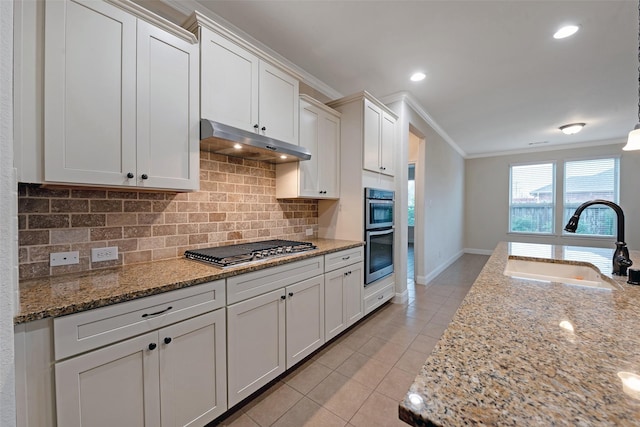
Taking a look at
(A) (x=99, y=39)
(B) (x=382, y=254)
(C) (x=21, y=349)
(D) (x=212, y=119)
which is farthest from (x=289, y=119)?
(C) (x=21, y=349)

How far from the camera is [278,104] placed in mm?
2178

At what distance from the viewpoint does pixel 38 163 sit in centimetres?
115

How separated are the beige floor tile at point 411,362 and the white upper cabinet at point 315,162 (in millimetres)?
1656

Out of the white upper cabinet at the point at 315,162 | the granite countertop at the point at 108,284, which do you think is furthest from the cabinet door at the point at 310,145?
the granite countertop at the point at 108,284

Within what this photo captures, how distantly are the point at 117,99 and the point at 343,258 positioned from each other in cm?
198

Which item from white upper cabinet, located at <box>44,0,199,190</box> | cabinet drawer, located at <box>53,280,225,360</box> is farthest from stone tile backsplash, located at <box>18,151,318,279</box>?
cabinet drawer, located at <box>53,280,225,360</box>

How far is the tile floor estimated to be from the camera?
5.26 ft

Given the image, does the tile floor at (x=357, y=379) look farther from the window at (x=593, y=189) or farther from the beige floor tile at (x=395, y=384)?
the window at (x=593, y=189)

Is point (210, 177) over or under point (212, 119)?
under

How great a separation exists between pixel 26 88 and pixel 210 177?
→ 3.42ft

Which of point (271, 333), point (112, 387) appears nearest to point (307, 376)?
point (271, 333)

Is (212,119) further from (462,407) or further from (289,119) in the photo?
(462,407)

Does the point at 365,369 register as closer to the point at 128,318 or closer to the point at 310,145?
the point at 128,318

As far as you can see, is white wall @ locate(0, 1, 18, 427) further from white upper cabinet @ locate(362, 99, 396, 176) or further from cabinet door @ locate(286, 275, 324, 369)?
white upper cabinet @ locate(362, 99, 396, 176)
